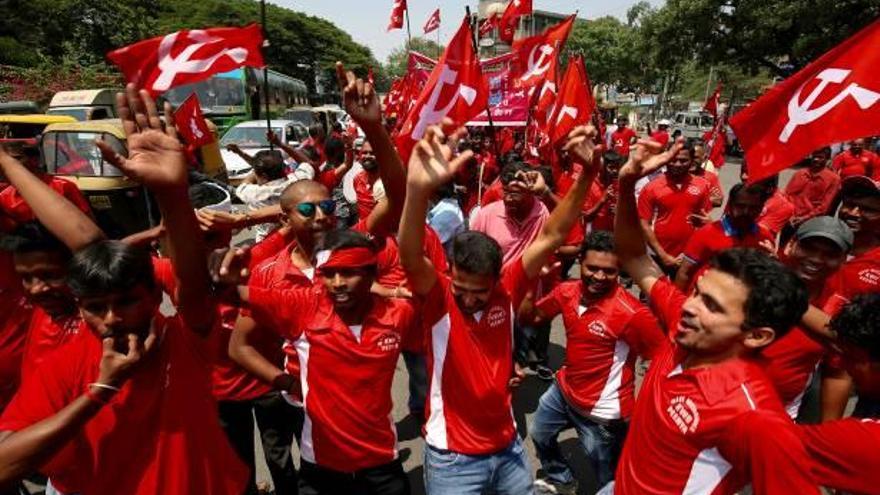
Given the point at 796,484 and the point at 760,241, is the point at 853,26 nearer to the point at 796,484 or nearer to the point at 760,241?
the point at 760,241

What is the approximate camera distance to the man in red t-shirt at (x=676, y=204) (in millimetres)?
5301

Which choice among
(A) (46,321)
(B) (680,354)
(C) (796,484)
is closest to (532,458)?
(B) (680,354)

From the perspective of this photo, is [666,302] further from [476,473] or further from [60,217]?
[60,217]

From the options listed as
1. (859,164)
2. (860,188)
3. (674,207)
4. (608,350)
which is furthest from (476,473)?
(859,164)

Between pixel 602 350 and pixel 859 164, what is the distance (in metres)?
7.46

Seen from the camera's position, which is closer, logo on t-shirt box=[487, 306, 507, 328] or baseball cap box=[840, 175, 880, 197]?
logo on t-shirt box=[487, 306, 507, 328]

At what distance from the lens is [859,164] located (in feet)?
27.0

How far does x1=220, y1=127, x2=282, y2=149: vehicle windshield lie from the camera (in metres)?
14.2

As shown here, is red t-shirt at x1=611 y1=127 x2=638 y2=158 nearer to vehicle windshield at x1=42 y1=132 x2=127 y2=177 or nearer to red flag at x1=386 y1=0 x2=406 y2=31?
red flag at x1=386 y1=0 x2=406 y2=31

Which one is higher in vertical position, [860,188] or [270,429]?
[860,188]

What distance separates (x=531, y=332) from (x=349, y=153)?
2.66m

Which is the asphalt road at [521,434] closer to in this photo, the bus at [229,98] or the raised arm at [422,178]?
the raised arm at [422,178]

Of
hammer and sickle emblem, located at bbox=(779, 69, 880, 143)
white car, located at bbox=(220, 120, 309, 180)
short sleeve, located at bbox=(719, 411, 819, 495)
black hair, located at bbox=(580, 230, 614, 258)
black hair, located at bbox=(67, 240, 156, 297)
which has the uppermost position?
hammer and sickle emblem, located at bbox=(779, 69, 880, 143)

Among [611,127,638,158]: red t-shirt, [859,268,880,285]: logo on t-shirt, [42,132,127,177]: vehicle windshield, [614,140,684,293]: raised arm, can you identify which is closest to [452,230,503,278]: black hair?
[614,140,684,293]: raised arm
